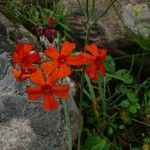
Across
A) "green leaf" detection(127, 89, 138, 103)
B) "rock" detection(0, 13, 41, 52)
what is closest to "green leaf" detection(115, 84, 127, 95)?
"green leaf" detection(127, 89, 138, 103)

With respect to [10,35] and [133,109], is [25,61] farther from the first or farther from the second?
[133,109]

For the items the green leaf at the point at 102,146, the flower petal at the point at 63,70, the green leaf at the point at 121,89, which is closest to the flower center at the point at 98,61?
the flower petal at the point at 63,70

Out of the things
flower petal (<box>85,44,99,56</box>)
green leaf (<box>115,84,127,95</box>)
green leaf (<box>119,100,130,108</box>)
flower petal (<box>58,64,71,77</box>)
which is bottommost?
green leaf (<box>119,100,130,108</box>)

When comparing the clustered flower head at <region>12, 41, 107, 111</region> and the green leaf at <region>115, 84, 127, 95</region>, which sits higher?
the clustered flower head at <region>12, 41, 107, 111</region>

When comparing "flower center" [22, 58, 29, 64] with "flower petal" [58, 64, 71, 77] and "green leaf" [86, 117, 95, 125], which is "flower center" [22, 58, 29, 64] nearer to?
"flower petal" [58, 64, 71, 77]

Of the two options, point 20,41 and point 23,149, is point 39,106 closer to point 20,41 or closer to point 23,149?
point 23,149

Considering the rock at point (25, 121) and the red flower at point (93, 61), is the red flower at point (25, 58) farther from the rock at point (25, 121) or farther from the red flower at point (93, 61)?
the rock at point (25, 121)
